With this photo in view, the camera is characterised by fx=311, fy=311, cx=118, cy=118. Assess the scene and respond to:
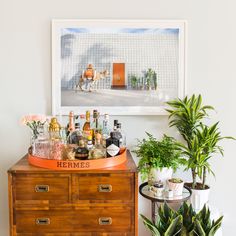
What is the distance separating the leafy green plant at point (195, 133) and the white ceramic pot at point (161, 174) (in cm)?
20

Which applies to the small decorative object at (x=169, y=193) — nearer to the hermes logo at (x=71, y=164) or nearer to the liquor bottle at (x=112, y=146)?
the liquor bottle at (x=112, y=146)

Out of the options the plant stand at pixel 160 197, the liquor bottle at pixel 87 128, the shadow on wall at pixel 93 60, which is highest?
the shadow on wall at pixel 93 60

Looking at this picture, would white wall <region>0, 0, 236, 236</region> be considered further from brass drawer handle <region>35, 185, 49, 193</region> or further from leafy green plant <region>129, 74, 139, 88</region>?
brass drawer handle <region>35, 185, 49, 193</region>

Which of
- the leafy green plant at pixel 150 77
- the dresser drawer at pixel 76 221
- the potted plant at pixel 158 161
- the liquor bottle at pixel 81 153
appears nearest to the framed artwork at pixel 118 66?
the leafy green plant at pixel 150 77

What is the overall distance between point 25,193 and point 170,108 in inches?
48.5

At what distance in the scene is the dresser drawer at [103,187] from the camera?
1.93 m

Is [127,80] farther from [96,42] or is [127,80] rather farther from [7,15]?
[7,15]

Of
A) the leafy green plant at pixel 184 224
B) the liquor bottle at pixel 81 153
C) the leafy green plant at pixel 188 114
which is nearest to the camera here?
the leafy green plant at pixel 184 224

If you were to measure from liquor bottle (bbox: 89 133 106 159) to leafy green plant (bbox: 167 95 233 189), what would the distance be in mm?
629

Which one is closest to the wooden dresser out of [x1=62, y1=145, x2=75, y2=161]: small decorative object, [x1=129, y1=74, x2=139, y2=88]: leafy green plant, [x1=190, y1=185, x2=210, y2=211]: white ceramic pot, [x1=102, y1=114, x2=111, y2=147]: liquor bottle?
[x1=62, y1=145, x2=75, y2=161]: small decorative object

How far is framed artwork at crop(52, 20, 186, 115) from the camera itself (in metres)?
2.37

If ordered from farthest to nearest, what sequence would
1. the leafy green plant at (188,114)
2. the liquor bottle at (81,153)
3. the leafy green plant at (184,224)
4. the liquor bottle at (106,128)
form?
the leafy green plant at (188,114) < the liquor bottle at (106,128) < the liquor bottle at (81,153) < the leafy green plant at (184,224)

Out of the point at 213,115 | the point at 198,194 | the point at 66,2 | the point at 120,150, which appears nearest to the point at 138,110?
the point at 120,150

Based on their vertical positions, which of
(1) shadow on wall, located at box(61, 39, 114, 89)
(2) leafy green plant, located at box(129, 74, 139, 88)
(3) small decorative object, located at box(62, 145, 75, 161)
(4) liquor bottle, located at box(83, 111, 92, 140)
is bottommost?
(3) small decorative object, located at box(62, 145, 75, 161)
